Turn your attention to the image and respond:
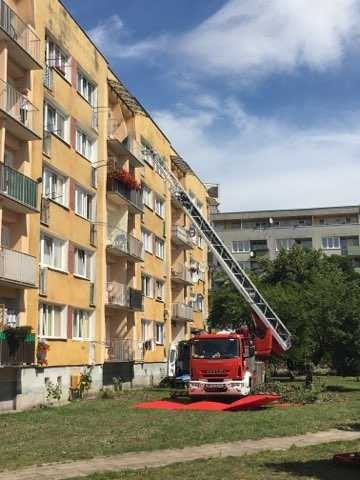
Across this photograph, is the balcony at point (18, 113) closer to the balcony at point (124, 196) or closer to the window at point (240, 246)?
the balcony at point (124, 196)

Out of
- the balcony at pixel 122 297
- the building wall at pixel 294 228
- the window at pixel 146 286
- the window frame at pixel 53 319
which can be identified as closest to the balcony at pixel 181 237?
the window at pixel 146 286

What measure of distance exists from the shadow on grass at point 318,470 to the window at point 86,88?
23111 millimetres

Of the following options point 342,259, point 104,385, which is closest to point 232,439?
point 104,385

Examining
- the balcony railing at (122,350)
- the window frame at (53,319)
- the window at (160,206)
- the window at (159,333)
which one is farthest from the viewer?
the window at (160,206)

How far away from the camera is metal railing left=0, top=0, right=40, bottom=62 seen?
75.7 feet

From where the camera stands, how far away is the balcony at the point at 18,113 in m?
22.6

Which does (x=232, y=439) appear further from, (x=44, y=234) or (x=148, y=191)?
(x=148, y=191)

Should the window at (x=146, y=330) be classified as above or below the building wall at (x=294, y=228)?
below

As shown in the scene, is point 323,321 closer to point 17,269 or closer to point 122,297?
point 122,297

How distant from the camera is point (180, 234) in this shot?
47656 millimetres

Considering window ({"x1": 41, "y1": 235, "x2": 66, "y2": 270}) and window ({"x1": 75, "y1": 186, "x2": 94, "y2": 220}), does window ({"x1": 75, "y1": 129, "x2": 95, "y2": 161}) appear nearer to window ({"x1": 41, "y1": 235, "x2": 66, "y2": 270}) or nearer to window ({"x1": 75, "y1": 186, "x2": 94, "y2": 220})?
window ({"x1": 75, "y1": 186, "x2": 94, "y2": 220})

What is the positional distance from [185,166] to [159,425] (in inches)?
1411

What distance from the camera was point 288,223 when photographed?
99.6 meters

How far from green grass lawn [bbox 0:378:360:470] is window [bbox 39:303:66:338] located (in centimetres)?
344
